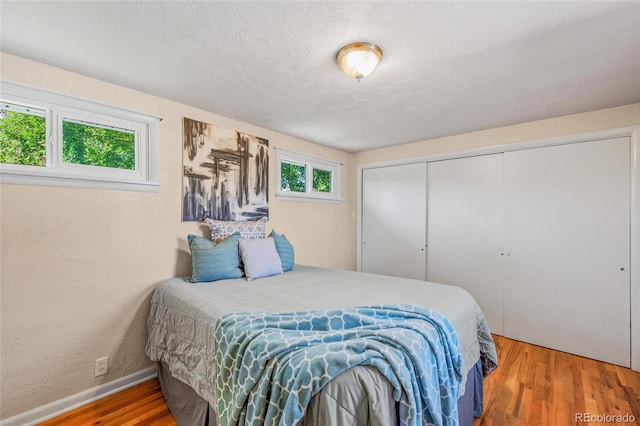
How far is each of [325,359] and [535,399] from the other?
194 cm

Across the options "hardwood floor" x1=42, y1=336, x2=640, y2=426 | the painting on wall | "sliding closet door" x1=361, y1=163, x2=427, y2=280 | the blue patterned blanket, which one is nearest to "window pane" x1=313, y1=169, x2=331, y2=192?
"sliding closet door" x1=361, y1=163, x2=427, y2=280

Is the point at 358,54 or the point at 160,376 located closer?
the point at 358,54

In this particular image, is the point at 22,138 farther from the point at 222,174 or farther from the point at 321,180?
the point at 321,180

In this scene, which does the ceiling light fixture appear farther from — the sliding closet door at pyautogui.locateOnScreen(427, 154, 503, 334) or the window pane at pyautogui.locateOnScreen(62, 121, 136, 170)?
the sliding closet door at pyautogui.locateOnScreen(427, 154, 503, 334)

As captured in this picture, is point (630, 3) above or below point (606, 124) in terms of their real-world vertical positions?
above

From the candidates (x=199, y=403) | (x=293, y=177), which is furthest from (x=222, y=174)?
(x=199, y=403)

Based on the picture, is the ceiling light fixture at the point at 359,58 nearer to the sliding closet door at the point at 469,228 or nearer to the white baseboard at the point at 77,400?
the sliding closet door at the point at 469,228

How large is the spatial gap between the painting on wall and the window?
0.29 meters

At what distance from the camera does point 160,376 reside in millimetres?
2098

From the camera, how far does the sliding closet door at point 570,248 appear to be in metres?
2.49

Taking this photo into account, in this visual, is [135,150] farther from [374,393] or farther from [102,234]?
[374,393]

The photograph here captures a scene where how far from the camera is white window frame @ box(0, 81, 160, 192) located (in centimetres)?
174

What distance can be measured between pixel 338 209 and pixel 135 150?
2.59m

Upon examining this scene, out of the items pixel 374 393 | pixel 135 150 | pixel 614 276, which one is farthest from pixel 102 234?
pixel 614 276
